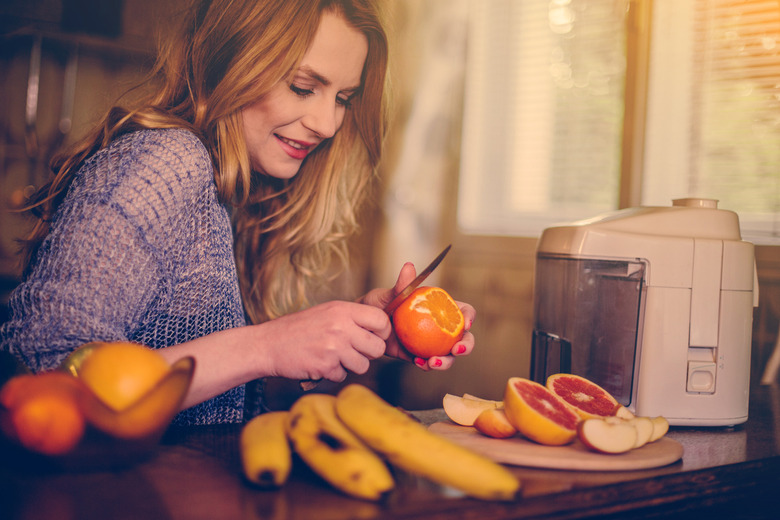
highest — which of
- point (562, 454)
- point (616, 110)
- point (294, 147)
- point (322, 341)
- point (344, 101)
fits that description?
point (616, 110)

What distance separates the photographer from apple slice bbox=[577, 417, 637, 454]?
81 cm

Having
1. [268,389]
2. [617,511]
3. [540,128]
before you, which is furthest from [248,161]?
[540,128]

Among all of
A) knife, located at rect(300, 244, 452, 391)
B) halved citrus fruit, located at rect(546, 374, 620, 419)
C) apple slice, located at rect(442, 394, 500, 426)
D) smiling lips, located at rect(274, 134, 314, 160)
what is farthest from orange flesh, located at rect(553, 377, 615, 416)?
smiling lips, located at rect(274, 134, 314, 160)

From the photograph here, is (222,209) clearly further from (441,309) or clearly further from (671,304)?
(671,304)

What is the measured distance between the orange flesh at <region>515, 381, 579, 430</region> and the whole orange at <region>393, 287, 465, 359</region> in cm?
16

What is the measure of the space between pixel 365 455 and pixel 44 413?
325 mm

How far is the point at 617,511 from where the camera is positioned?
2.43 ft

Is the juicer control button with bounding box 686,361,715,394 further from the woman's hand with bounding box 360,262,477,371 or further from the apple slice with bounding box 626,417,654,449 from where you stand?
the woman's hand with bounding box 360,262,477,371

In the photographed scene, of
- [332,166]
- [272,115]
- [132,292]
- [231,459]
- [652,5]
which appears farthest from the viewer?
[652,5]

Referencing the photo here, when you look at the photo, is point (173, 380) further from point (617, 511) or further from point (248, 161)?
point (248, 161)

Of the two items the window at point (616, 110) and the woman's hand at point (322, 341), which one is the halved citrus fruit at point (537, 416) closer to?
the woman's hand at point (322, 341)

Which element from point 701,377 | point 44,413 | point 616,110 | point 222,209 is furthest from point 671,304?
point 616,110

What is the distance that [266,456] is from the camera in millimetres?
642

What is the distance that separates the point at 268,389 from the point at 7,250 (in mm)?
2111
